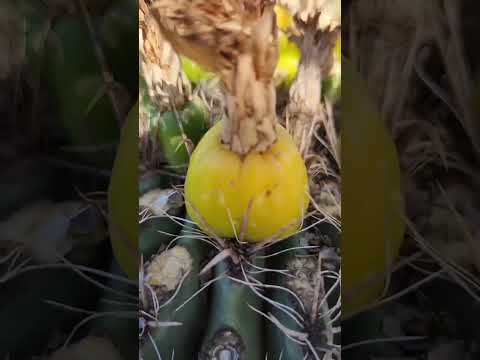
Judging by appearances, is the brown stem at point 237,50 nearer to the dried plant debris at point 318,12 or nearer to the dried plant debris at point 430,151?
the dried plant debris at point 318,12

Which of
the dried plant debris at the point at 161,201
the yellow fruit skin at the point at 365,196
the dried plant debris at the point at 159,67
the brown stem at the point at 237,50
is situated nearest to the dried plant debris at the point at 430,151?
the yellow fruit skin at the point at 365,196

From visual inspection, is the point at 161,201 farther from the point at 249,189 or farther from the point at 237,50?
the point at 237,50

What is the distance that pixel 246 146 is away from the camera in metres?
0.99

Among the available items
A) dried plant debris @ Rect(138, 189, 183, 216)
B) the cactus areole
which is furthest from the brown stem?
dried plant debris @ Rect(138, 189, 183, 216)

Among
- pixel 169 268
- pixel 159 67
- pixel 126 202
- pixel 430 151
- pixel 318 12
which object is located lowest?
pixel 169 268

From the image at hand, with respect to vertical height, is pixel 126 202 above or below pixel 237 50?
below

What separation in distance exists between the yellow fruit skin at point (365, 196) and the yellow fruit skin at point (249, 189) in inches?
4.7

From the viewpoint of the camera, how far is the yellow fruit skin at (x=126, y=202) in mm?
1086

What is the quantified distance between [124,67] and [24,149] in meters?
0.29

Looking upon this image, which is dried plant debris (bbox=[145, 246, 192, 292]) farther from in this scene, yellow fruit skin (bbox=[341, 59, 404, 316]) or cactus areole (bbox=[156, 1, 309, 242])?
yellow fruit skin (bbox=[341, 59, 404, 316])

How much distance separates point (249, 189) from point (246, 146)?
0.09 meters

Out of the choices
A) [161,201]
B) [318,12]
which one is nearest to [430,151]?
[318,12]

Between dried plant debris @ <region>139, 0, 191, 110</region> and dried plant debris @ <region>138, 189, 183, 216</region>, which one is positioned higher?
dried plant debris @ <region>139, 0, 191, 110</region>

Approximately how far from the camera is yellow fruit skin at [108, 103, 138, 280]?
1.09 m
